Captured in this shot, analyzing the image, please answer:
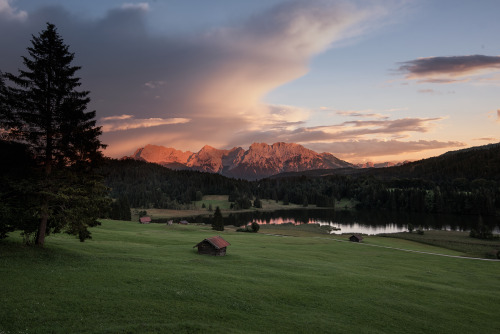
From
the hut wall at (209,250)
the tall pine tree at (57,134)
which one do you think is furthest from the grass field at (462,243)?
the tall pine tree at (57,134)

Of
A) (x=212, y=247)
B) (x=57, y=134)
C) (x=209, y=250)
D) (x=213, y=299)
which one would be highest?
(x=57, y=134)

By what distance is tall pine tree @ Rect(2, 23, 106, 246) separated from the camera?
98.6ft

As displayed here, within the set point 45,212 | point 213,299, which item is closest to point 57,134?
point 45,212

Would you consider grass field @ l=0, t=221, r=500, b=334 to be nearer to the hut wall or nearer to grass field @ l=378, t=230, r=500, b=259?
the hut wall

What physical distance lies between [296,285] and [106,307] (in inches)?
677

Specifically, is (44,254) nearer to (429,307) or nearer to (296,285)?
(296,285)

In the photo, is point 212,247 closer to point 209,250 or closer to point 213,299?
point 209,250

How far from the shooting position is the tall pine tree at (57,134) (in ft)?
98.6

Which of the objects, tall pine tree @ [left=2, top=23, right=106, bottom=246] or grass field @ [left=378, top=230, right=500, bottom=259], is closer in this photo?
tall pine tree @ [left=2, top=23, right=106, bottom=246]

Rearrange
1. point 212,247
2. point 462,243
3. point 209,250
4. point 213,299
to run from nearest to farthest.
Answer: point 213,299 → point 212,247 → point 209,250 → point 462,243

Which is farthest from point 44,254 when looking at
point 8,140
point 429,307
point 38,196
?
point 429,307

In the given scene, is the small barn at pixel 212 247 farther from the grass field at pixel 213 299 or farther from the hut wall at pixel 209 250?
the grass field at pixel 213 299

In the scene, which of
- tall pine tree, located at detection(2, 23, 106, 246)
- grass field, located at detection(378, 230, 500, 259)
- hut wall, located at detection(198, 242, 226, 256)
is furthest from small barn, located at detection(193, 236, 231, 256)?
grass field, located at detection(378, 230, 500, 259)

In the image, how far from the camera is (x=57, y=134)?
31.3m
